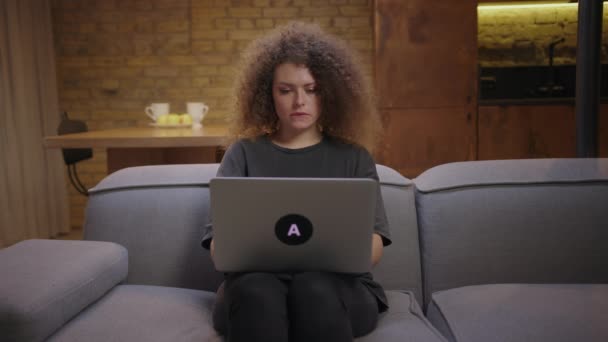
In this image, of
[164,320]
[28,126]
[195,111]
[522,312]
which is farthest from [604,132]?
[28,126]

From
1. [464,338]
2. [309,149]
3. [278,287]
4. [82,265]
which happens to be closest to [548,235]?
[464,338]

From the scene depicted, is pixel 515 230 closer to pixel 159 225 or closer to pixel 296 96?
pixel 296 96

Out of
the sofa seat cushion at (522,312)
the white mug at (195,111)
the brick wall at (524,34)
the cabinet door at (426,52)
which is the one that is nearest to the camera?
the sofa seat cushion at (522,312)

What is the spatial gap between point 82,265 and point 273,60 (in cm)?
75

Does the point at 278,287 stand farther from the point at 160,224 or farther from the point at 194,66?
the point at 194,66

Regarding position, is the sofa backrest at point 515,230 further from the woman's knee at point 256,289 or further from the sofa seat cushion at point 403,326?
the woman's knee at point 256,289

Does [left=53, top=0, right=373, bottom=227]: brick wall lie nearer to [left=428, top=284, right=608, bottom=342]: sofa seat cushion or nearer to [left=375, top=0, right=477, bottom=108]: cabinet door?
[left=375, top=0, right=477, bottom=108]: cabinet door

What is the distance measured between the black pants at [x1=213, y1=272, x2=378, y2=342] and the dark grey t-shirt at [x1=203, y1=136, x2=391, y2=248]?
359 millimetres

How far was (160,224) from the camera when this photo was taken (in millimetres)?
1711

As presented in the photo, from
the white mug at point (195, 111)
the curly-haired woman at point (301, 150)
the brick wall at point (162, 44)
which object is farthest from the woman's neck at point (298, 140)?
the brick wall at point (162, 44)

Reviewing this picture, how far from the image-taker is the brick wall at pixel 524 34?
15.1 feet

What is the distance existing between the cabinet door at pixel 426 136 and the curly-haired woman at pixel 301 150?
93.2 inches

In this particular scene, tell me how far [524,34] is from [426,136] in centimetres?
134

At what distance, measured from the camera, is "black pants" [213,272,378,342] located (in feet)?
3.75
